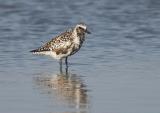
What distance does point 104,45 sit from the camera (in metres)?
19.4

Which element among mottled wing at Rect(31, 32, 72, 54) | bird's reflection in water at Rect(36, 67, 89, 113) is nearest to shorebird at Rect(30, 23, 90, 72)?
mottled wing at Rect(31, 32, 72, 54)

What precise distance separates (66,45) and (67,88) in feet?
9.48

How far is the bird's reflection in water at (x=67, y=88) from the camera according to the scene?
42.8ft

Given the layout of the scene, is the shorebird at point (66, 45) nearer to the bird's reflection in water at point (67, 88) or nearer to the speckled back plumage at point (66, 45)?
the speckled back plumage at point (66, 45)

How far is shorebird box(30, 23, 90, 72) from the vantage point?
1700 cm

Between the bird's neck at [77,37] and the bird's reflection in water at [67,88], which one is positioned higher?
the bird's neck at [77,37]

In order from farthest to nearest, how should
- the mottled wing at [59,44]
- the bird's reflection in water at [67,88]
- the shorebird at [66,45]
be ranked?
the mottled wing at [59,44]
the shorebird at [66,45]
the bird's reflection in water at [67,88]

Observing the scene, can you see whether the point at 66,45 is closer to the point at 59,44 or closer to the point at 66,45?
the point at 66,45

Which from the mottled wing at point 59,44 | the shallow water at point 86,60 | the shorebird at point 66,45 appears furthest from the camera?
the mottled wing at point 59,44

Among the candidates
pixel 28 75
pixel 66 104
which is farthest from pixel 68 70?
pixel 66 104

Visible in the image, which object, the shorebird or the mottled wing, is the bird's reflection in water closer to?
the shorebird

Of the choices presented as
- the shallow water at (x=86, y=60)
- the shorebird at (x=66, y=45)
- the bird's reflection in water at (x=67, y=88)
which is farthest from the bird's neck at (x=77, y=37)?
the bird's reflection in water at (x=67, y=88)

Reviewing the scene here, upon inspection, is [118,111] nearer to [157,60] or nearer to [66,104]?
[66,104]

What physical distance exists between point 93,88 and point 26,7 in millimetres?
11955
